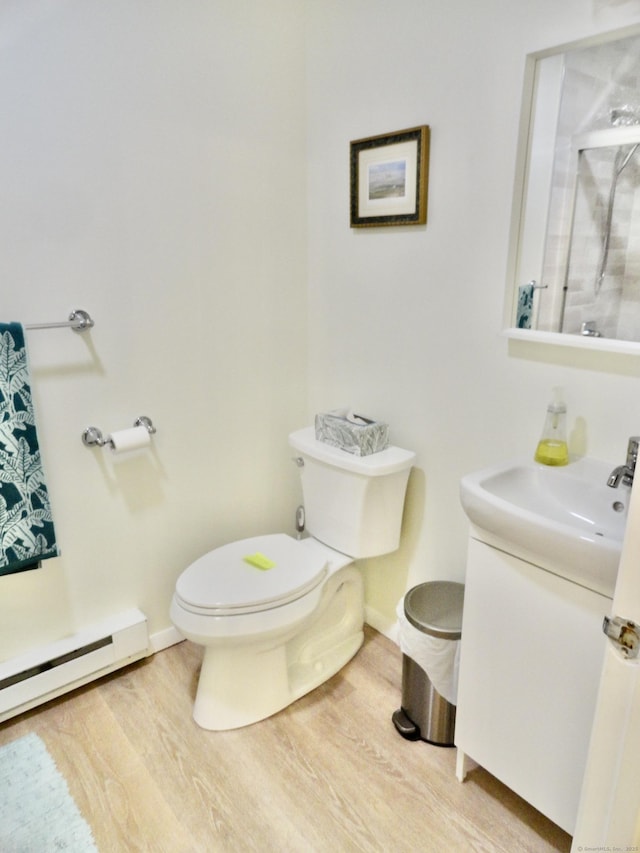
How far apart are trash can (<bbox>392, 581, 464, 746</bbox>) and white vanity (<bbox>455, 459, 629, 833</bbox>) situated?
12 centimetres

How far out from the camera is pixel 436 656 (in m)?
1.62

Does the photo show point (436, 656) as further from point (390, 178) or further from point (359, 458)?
point (390, 178)

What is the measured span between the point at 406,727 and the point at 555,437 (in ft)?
3.16

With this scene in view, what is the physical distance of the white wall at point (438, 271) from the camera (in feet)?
4.75

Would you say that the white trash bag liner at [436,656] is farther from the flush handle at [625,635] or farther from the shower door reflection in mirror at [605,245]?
the shower door reflection in mirror at [605,245]

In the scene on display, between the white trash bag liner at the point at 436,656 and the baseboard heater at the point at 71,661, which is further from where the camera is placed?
the baseboard heater at the point at 71,661

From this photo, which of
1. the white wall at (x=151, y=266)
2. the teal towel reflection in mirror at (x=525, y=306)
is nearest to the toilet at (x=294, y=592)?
the white wall at (x=151, y=266)

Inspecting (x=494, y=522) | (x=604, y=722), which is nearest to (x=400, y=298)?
(x=494, y=522)

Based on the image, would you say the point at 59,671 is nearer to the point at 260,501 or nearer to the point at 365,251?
the point at 260,501

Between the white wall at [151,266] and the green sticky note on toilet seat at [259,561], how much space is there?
1.11 ft

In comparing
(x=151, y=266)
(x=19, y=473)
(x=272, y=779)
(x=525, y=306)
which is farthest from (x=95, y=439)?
(x=525, y=306)

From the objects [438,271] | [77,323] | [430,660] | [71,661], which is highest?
[438,271]

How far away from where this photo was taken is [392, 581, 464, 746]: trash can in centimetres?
162

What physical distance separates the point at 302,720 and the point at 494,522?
3.24 feet
